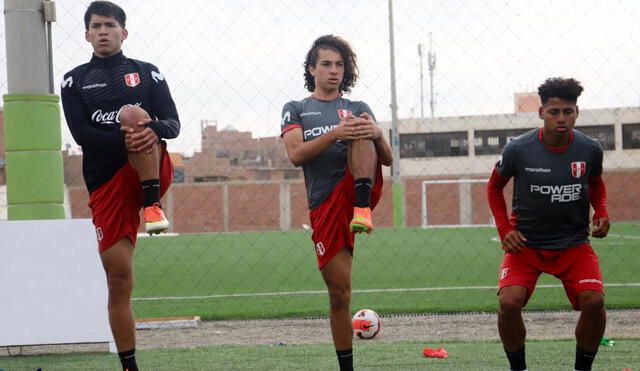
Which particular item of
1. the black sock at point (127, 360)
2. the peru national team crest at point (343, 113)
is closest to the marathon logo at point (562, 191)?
the peru national team crest at point (343, 113)

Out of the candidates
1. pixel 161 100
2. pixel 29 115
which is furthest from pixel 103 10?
pixel 29 115

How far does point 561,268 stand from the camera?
4.97 meters

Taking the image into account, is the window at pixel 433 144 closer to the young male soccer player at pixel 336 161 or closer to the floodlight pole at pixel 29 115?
the floodlight pole at pixel 29 115

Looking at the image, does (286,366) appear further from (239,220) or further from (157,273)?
(239,220)

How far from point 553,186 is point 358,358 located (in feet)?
7.38

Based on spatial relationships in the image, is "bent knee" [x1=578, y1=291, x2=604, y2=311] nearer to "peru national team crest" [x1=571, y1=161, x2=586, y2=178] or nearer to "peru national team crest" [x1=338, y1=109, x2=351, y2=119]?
"peru national team crest" [x1=571, y1=161, x2=586, y2=178]

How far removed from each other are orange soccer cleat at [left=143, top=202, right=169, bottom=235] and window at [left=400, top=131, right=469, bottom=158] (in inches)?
1754

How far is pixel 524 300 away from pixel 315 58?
1.92 meters

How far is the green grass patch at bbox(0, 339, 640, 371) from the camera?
5980 mm

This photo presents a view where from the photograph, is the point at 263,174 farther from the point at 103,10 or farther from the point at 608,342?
the point at 103,10

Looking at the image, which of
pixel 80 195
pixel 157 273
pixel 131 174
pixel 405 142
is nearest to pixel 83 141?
pixel 131 174

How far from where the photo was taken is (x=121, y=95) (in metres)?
4.80

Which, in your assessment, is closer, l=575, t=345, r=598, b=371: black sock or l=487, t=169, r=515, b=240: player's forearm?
l=575, t=345, r=598, b=371: black sock

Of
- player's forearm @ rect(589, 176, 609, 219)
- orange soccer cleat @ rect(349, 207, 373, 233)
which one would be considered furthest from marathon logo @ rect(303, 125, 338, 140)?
player's forearm @ rect(589, 176, 609, 219)
